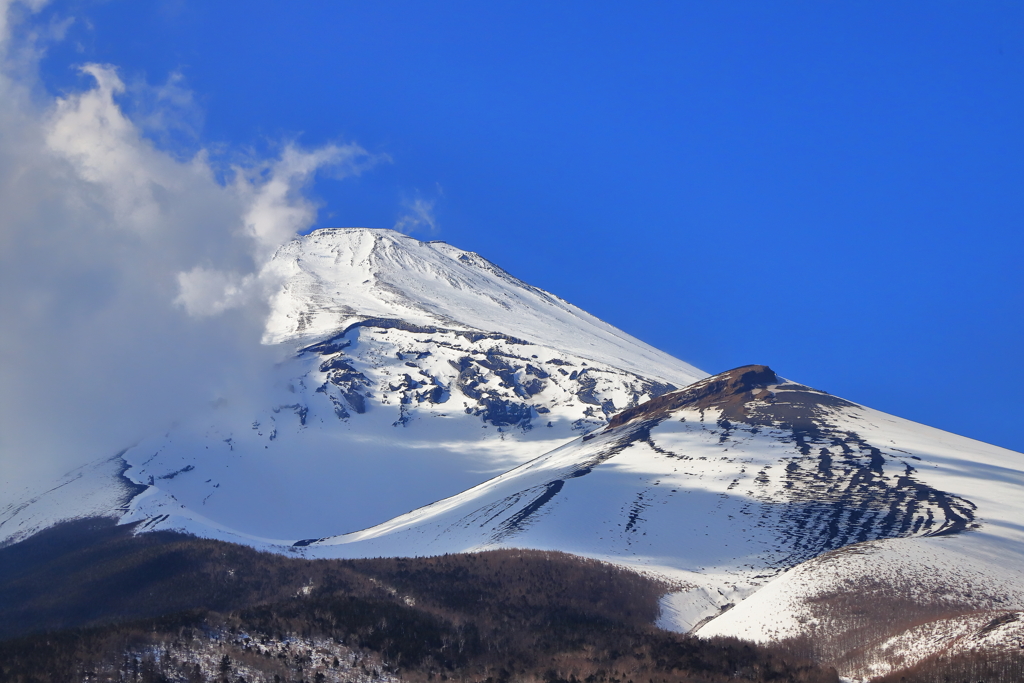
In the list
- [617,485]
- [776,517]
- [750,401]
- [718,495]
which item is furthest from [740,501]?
[750,401]

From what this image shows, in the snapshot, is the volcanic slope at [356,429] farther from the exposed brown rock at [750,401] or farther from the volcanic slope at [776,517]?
the exposed brown rock at [750,401]

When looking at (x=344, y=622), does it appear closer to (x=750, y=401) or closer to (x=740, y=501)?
(x=740, y=501)

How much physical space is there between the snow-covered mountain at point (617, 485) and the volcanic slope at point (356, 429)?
1.69 ft

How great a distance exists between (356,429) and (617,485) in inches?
2957

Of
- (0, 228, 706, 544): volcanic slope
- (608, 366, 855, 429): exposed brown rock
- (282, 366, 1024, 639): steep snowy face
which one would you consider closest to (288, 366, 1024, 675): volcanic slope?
(282, 366, 1024, 639): steep snowy face

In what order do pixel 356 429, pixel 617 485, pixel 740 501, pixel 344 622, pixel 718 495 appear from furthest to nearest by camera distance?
1. pixel 356 429
2. pixel 617 485
3. pixel 718 495
4. pixel 740 501
5. pixel 344 622

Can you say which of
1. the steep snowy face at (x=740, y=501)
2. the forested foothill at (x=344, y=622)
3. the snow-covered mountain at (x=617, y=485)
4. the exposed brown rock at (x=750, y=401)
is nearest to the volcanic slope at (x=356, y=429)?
the snow-covered mountain at (x=617, y=485)

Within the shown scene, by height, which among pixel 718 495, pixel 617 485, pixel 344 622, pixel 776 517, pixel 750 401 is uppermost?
pixel 750 401

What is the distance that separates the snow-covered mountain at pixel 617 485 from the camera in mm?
46406

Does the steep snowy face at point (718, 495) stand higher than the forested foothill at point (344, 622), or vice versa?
the steep snowy face at point (718, 495)

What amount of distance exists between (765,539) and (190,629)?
42411mm

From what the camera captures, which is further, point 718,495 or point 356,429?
point 356,429

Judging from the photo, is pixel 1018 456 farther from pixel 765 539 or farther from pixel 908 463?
pixel 765 539

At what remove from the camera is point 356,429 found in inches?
5655
